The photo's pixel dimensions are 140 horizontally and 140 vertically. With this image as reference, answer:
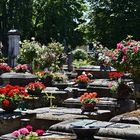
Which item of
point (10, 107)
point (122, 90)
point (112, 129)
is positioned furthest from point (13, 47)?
point (112, 129)

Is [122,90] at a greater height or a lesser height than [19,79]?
lesser

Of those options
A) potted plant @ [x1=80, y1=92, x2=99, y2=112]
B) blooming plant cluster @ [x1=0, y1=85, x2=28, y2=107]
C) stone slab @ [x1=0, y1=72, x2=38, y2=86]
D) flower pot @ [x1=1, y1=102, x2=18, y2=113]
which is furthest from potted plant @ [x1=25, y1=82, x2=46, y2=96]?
flower pot @ [x1=1, y1=102, x2=18, y2=113]

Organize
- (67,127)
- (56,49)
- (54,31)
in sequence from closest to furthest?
(67,127) → (56,49) → (54,31)

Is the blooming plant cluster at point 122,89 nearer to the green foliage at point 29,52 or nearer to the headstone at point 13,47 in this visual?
the green foliage at point 29,52

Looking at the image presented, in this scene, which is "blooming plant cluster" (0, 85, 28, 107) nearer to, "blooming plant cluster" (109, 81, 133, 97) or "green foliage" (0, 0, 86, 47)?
"blooming plant cluster" (109, 81, 133, 97)

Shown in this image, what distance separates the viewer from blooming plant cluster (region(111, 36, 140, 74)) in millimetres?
12820

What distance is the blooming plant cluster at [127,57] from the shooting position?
1282 centimetres

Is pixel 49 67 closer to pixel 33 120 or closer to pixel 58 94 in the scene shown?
pixel 58 94

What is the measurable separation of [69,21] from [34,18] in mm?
4762

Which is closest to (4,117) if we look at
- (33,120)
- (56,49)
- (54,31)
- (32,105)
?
(33,120)

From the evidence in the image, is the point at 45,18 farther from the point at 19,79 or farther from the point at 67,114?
the point at 67,114

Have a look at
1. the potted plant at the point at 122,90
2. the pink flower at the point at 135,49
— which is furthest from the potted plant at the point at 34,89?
the pink flower at the point at 135,49

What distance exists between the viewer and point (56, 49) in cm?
2661

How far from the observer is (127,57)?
42.4 ft
